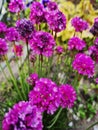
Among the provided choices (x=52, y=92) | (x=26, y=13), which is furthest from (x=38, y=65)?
(x=26, y=13)

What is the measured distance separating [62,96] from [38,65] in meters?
0.78

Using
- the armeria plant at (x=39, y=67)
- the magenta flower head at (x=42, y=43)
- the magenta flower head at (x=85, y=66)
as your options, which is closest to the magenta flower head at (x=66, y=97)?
the armeria plant at (x=39, y=67)

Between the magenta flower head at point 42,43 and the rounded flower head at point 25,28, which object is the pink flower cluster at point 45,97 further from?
the rounded flower head at point 25,28

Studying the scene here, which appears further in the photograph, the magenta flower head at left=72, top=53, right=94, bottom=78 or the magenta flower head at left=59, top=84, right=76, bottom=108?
the magenta flower head at left=72, top=53, right=94, bottom=78

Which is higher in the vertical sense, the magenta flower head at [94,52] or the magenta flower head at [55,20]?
the magenta flower head at [55,20]

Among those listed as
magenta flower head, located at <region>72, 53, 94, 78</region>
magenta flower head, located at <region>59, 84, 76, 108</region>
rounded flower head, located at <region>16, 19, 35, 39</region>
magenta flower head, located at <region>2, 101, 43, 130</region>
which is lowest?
magenta flower head, located at <region>59, 84, 76, 108</region>

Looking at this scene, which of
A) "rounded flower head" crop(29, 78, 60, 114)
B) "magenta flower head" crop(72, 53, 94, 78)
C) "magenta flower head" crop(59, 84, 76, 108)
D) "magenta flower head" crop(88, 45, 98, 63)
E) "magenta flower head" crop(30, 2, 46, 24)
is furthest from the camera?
"magenta flower head" crop(30, 2, 46, 24)

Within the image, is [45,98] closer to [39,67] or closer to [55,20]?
[55,20]

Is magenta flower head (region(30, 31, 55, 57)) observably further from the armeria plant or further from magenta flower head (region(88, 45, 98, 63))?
magenta flower head (region(88, 45, 98, 63))

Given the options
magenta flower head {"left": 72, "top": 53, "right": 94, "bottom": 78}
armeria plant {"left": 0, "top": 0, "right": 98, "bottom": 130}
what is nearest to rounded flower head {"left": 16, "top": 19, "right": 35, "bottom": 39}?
armeria plant {"left": 0, "top": 0, "right": 98, "bottom": 130}

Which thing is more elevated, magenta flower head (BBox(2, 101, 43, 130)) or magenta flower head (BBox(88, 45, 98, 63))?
magenta flower head (BBox(2, 101, 43, 130))

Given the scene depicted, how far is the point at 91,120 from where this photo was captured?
298cm

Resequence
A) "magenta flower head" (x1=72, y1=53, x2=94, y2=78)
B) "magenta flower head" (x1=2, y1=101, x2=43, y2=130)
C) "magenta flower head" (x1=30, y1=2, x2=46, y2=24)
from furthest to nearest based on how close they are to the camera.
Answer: "magenta flower head" (x1=30, y1=2, x2=46, y2=24) → "magenta flower head" (x1=72, y1=53, x2=94, y2=78) → "magenta flower head" (x1=2, y1=101, x2=43, y2=130)

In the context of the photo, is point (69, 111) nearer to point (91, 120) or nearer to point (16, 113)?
point (91, 120)
